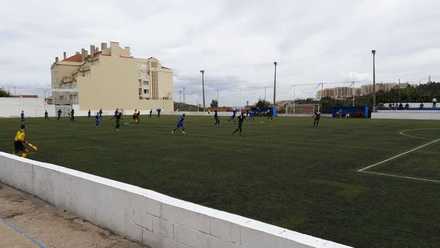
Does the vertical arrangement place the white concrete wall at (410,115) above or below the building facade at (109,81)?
below

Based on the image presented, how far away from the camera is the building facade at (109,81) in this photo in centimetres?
7312

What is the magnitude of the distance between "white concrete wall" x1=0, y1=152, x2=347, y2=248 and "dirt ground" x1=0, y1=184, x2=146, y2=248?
152 millimetres

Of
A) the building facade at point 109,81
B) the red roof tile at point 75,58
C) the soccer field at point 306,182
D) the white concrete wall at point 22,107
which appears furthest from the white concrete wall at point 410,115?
the red roof tile at point 75,58

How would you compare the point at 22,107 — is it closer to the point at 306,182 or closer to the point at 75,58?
the point at 75,58

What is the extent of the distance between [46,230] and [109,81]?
7539 cm

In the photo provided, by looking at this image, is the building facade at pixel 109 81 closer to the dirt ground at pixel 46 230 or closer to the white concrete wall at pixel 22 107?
the white concrete wall at pixel 22 107

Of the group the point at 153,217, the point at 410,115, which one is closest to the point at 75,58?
the point at 410,115

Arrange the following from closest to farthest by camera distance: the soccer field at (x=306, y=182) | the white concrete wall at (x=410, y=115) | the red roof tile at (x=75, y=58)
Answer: the soccer field at (x=306, y=182)
the white concrete wall at (x=410, y=115)
the red roof tile at (x=75, y=58)

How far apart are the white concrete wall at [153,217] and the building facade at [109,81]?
225 ft

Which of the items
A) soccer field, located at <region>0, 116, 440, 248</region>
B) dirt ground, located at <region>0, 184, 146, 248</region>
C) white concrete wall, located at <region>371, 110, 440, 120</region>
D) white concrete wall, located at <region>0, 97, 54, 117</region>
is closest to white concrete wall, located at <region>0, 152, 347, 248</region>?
dirt ground, located at <region>0, 184, 146, 248</region>

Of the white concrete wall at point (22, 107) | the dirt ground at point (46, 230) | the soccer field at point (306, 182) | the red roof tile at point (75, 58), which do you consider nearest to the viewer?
the dirt ground at point (46, 230)

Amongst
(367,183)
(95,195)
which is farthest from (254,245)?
(367,183)

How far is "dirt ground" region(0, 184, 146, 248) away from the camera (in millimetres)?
4957

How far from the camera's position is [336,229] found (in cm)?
514
